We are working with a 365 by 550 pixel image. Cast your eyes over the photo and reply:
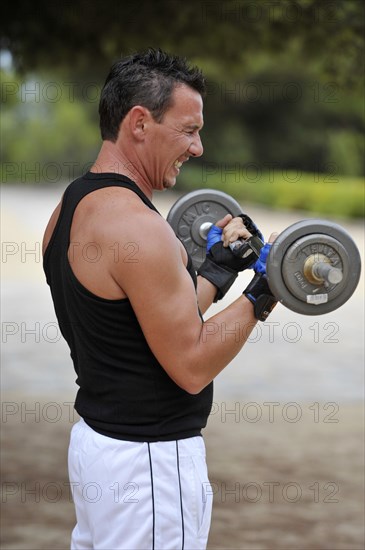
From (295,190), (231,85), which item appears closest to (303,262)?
(295,190)

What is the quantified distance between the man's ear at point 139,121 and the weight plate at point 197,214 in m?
0.97

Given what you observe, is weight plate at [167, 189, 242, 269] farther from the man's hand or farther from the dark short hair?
the dark short hair

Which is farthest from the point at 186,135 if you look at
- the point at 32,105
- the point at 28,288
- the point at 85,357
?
the point at 32,105

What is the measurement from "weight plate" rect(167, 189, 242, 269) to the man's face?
880mm

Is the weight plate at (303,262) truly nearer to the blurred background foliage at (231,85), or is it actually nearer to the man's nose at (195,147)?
the man's nose at (195,147)

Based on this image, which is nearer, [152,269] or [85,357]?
[152,269]

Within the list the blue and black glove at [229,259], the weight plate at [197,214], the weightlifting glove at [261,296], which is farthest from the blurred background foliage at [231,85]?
the weightlifting glove at [261,296]

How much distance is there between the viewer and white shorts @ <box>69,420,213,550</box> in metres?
2.13

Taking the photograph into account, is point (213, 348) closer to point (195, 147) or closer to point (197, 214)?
point (195, 147)

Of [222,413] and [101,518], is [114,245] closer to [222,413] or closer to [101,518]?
[101,518]

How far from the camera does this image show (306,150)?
3684cm

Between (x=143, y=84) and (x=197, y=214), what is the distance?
1.10 m

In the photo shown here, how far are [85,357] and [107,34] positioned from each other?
4.84 meters

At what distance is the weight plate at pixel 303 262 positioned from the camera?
2.34m
